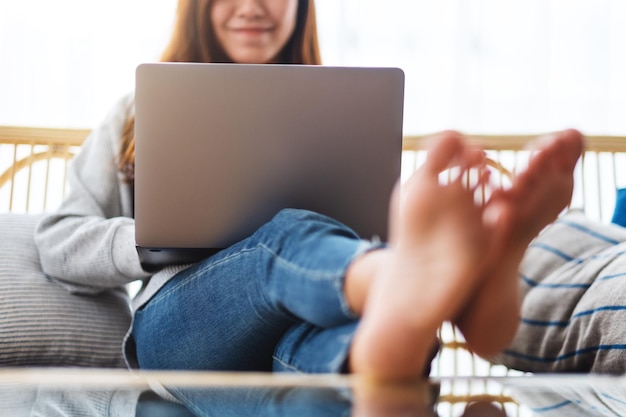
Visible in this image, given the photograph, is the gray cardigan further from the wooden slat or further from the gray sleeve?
the wooden slat

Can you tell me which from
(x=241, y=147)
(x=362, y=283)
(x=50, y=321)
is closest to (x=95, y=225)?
(x=50, y=321)

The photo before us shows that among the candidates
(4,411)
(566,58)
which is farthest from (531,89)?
(4,411)

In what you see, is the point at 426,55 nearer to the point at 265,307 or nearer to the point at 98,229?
the point at 98,229

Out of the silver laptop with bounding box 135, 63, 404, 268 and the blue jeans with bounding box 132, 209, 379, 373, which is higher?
the silver laptop with bounding box 135, 63, 404, 268

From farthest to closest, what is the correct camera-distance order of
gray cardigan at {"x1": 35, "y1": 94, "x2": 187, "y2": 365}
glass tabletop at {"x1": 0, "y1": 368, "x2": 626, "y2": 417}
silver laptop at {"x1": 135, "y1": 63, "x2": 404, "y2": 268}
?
gray cardigan at {"x1": 35, "y1": 94, "x2": 187, "y2": 365} < silver laptop at {"x1": 135, "y1": 63, "x2": 404, "y2": 268} < glass tabletop at {"x1": 0, "y1": 368, "x2": 626, "y2": 417}

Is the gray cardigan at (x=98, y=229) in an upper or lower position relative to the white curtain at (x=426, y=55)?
lower

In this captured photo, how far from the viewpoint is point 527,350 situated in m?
1.10

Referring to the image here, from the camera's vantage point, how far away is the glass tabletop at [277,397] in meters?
0.50

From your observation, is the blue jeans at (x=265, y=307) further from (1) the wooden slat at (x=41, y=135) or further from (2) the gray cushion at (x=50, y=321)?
(1) the wooden slat at (x=41, y=135)

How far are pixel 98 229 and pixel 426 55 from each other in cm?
148

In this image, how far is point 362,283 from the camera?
0.57m

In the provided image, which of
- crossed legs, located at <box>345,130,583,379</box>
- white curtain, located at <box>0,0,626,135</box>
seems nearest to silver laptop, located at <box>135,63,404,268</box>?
crossed legs, located at <box>345,130,583,379</box>

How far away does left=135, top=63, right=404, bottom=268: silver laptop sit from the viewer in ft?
2.62

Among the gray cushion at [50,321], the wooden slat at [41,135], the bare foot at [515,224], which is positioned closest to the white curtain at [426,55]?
the wooden slat at [41,135]
